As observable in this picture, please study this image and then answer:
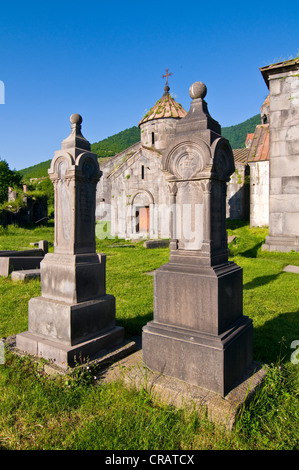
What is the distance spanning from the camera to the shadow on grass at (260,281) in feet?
21.7

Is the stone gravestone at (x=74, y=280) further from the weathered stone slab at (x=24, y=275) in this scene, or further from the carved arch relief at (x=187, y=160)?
the weathered stone slab at (x=24, y=275)

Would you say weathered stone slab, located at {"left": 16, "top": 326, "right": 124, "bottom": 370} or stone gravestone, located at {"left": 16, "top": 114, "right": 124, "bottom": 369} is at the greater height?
stone gravestone, located at {"left": 16, "top": 114, "right": 124, "bottom": 369}

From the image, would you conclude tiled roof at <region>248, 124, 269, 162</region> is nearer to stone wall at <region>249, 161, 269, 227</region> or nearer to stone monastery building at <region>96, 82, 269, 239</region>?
stone monastery building at <region>96, 82, 269, 239</region>

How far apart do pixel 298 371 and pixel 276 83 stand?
9.78 m

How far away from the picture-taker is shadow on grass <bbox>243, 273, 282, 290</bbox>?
661cm

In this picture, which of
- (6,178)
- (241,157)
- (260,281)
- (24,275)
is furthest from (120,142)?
(260,281)

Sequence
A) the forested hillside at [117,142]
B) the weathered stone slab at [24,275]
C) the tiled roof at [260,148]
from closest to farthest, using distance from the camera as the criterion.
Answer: the weathered stone slab at [24,275], the tiled roof at [260,148], the forested hillside at [117,142]

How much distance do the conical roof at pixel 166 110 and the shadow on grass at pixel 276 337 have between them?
694 inches

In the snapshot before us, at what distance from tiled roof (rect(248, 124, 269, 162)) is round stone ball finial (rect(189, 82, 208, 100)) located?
41.9 feet

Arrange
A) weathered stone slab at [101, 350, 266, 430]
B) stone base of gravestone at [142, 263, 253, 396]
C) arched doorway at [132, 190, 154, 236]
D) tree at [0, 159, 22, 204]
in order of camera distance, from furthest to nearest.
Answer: tree at [0, 159, 22, 204] → arched doorway at [132, 190, 154, 236] → stone base of gravestone at [142, 263, 253, 396] → weathered stone slab at [101, 350, 266, 430]

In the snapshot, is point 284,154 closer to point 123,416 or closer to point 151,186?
point 151,186

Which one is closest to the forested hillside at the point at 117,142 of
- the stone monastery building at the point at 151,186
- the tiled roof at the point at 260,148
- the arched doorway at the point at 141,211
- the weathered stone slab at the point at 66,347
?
the stone monastery building at the point at 151,186

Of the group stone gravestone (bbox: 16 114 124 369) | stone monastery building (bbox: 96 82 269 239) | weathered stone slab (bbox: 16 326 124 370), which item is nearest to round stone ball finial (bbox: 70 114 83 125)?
stone gravestone (bbox: 16 114 124 369)

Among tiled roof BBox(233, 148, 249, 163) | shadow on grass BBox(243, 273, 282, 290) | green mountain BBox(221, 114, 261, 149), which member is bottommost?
shadow on grass BBox(243, 273, 282, 290)
